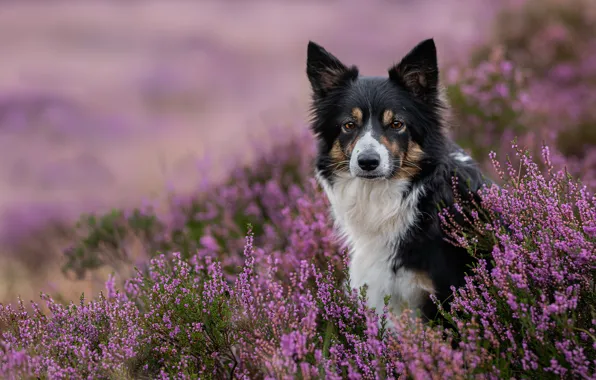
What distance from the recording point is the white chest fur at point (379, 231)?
151 inches

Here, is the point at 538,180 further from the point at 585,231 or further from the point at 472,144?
the point at 472,144

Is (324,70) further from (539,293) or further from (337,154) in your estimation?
(539,293)

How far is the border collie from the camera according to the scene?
3781 mm

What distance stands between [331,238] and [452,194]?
1.11 m

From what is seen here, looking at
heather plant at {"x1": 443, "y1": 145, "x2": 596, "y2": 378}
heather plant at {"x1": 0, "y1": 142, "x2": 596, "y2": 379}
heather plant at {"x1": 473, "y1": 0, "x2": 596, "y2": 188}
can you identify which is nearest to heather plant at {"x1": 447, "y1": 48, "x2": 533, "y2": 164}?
heather plant at {"x1": 473, "y1": 0, "x2": 596, "y2": 188}

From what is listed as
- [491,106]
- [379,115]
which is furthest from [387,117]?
[491,106]

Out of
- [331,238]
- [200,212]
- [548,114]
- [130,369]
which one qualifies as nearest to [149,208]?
[200,212]

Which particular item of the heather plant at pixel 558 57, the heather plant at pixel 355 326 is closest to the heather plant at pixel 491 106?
the heather plant at pixel 558 57

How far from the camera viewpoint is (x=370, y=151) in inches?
145

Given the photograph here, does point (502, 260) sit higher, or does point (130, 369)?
point (502, 260)

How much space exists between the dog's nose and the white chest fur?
13.1 inches

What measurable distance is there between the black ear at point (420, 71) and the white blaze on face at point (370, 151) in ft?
1.91

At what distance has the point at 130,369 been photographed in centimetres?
325

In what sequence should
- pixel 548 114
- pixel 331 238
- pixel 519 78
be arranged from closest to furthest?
pixel 331 238 → pixel 519 78 → pixel 548 114
